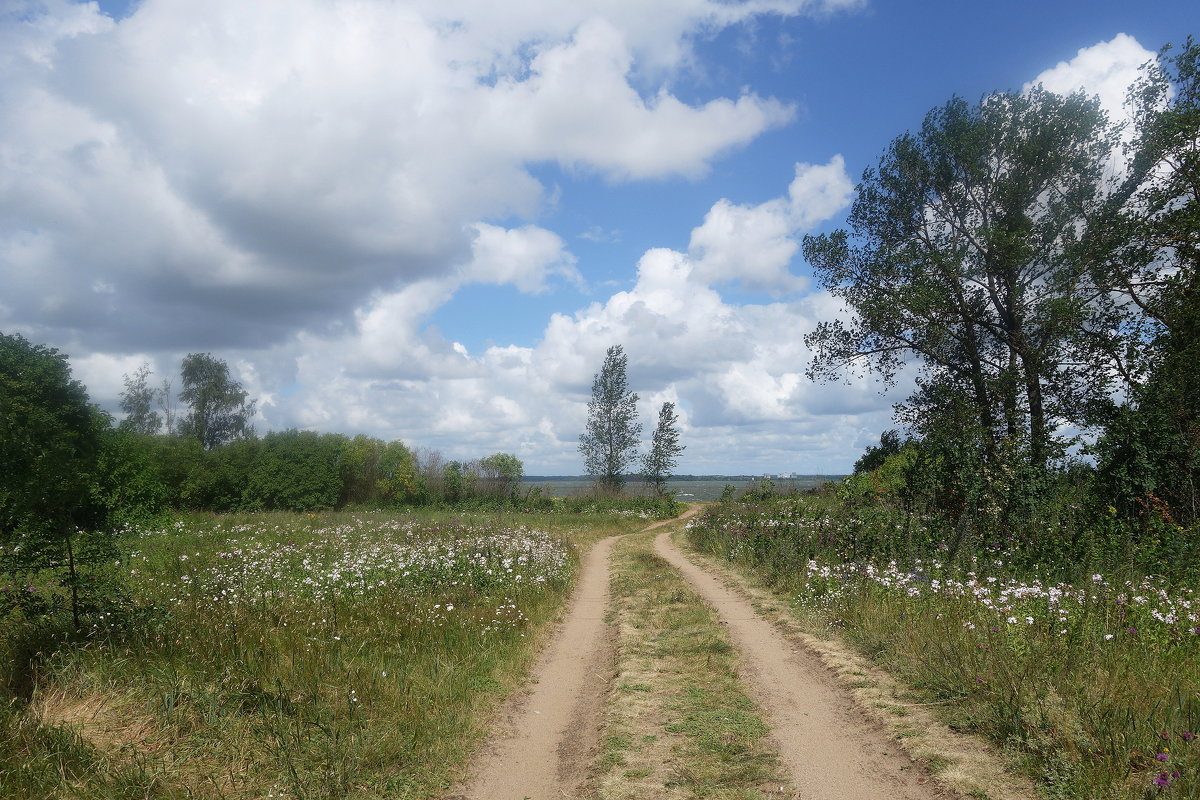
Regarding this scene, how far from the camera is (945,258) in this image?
19.5 m

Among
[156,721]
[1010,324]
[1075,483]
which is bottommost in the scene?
[156,721]

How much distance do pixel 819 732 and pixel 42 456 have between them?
660cm

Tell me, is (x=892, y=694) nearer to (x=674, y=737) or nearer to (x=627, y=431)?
(x=674, y=737)

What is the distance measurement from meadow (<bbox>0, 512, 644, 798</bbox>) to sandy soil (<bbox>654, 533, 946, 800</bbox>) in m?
2.58

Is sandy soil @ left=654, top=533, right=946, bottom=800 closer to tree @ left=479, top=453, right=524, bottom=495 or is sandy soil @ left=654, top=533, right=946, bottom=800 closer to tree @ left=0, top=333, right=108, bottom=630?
tree @ left=0, top=333, right=108, bottom=630

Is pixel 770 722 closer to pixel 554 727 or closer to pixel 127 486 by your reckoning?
pixel 554 727

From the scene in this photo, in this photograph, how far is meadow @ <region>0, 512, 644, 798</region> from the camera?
4.20 metres

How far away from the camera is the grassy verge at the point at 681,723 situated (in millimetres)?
4539

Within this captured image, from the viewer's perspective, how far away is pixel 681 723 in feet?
18.3

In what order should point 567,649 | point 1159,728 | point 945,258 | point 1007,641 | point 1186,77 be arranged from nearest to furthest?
point 1159,728
point 1007,641
point 567,649
point 1186,77
point 945,258

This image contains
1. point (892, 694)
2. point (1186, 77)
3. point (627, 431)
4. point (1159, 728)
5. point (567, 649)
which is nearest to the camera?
point (1159, 728)

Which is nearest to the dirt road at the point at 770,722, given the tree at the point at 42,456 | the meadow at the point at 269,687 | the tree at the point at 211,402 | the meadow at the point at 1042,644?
the meadow at the point at 269,687

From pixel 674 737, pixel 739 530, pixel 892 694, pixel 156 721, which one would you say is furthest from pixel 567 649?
pixel 739 530

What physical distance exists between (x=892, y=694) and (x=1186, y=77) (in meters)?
20.4
